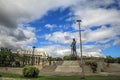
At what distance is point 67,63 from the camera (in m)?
59.2

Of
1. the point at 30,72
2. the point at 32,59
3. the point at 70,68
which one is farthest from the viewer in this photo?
the point at 32,59

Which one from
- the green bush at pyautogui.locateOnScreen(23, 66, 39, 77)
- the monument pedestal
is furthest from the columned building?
the green bush at pyautogui.locateOnScreen(23, 66, 39, 77)

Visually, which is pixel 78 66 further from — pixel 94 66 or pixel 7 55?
pixel 7 55

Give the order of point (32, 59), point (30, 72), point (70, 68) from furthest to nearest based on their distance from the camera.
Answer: point (32, 59) < point (70, 68) < point (30, 72)

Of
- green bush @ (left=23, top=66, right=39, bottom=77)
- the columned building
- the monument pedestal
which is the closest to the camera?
green bush @ (left=23, top=66, right=39, bottom=77)

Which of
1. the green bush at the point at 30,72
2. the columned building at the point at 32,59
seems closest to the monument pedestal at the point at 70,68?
the columned building at the point at 32,59

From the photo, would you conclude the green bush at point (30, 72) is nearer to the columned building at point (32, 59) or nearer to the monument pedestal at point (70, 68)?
the monument pedestal at point (70, 68)

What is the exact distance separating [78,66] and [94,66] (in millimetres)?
7892

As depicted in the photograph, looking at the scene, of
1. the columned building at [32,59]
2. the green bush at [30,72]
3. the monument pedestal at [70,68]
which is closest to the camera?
the green bush at [30,72]

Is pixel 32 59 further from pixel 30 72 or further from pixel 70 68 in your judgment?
pixel 30 72

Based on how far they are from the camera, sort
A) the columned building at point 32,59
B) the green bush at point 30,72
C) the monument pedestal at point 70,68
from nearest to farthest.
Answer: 1. the green bush at point 30,72
2. the monument pedestal at point 70,68
3. the columned building at point 32,59

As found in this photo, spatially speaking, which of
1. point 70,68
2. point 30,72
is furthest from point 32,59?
point 30,72

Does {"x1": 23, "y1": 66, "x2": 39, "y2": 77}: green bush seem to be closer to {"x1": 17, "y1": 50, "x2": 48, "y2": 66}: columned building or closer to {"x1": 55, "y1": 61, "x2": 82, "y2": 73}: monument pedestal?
{"x1": 55, "y1": 61, "x2": 82, "y2": 73}: monument pedestal

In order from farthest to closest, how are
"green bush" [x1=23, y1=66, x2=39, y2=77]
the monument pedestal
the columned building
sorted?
1. the columned building
2. the monument pedestal
3. "green bush" [x1=23, y1=66, x2=39, y2=77]
